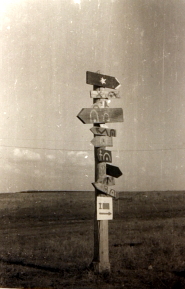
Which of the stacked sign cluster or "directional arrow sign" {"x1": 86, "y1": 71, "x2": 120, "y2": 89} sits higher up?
"directional arrow sign" {"x1": 86, "y1": 71, "x2": 120, "y2": 89}

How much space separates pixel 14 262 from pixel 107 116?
4.19 metres

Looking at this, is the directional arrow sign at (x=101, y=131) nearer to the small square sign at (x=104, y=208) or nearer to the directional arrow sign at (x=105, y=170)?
the directional arrow sign at (x=105, y=170)

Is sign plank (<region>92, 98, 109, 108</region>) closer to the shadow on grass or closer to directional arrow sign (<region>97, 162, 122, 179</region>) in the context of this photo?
directional arrow sign (<region>97, 162, 122, 179</region>)

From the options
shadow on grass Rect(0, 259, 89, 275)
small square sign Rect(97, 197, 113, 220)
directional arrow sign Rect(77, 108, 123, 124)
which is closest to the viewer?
small square sign Rect(97, 197, 113, 220)

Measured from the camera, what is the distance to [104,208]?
19.6ft

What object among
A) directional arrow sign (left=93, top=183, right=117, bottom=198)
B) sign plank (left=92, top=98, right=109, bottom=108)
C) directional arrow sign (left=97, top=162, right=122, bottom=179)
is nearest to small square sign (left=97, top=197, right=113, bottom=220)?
directional arrow sign (left=93, top=183, right=117, bottom=198)

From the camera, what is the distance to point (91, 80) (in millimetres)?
6098

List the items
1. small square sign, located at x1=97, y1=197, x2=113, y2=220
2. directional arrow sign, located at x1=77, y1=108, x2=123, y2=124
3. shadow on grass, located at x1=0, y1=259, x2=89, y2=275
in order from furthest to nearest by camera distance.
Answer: shadow on grass, located at x1=0, y1=259, x2=89, y2=275 < directional arrow sign, located at x1=77, y1=108, x2=123, y2=124 < small square sign, located at x1=97, y1=197, x2=113, y2=220

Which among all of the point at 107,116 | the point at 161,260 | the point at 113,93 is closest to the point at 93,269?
the point at 161,260

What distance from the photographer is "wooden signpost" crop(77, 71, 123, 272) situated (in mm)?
5992

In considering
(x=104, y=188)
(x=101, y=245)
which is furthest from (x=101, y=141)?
(x=101, y=245)

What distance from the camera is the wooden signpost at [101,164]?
5.99m

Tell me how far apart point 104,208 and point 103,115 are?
172 centimetres

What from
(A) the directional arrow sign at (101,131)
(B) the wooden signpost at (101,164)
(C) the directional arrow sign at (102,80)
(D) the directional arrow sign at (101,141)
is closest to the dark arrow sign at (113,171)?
(B) the wooden signpost at (101,164)
